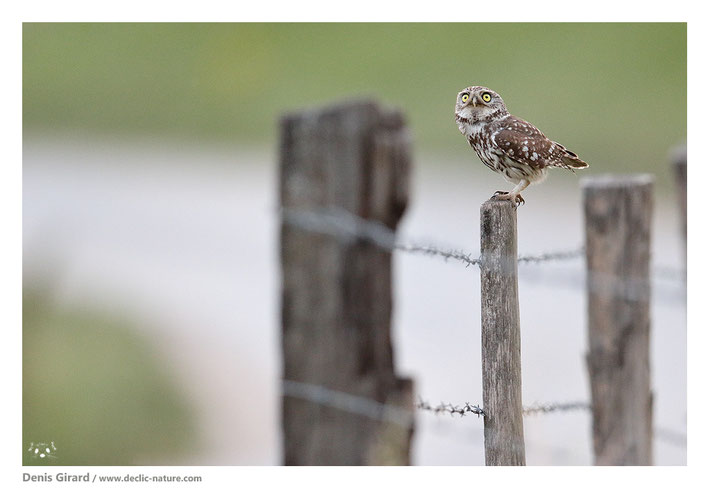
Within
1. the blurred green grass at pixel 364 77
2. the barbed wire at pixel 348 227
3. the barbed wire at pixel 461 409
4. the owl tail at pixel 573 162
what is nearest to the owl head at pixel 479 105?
the owl tail at pixel 573 162

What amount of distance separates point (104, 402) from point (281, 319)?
2.36 metres

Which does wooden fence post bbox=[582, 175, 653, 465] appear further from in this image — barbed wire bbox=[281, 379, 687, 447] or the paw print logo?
the paw print logo

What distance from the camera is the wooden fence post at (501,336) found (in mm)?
2236

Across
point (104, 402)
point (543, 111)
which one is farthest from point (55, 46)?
point (543, 111)

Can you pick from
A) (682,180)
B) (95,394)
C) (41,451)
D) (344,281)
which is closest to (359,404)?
(344,281)

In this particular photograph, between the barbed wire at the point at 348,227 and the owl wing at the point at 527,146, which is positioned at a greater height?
the owl wing at the point at 527,146

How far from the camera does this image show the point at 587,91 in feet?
22.1

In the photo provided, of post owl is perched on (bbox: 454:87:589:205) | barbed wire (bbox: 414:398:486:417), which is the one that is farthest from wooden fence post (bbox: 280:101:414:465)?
post owl is perched on (bbox: 454:87:589:205)

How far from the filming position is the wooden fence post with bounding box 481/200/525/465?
7.34 feet

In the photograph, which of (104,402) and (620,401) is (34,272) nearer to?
(104,402)

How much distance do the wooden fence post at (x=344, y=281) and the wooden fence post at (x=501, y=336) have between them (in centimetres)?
142

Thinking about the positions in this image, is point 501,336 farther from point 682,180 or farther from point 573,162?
point 682,180

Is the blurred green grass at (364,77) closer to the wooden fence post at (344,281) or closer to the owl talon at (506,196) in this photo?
the wooden fence post at (344,281)

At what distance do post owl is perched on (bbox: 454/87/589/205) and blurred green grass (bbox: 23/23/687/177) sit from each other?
6.60ft
